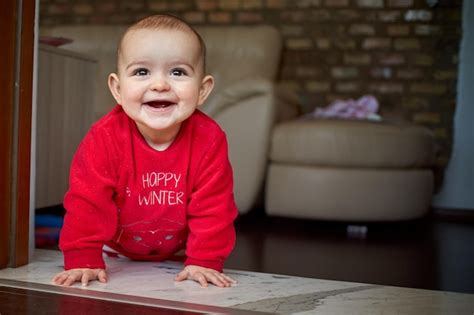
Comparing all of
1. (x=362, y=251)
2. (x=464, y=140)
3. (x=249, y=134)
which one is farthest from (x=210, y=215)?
(x=464, y=140)

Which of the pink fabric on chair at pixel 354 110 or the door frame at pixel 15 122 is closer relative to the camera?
the door frame at pixel 15 122

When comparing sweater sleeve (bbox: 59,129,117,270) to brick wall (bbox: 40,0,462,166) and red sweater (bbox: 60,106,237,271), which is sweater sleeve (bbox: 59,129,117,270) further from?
brick wall (bbox: 40,0,462,166)

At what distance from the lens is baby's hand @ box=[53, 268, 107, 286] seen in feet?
3.51

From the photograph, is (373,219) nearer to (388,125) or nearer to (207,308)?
(388,125)

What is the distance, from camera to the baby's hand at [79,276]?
1.07 metres

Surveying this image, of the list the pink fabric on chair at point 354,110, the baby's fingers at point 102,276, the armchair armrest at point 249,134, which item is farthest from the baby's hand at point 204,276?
the pink fabric on chair at point 354,110

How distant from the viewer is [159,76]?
105 cm

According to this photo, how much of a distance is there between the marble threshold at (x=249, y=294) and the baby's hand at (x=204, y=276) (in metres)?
0.01

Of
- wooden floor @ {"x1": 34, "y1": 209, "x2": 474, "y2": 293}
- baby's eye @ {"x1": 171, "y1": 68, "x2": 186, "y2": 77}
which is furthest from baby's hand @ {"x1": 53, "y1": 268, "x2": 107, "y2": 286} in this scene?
wooden floor @ {"x1": 34, "y1": 209, "x2": 474, "y2": 293}

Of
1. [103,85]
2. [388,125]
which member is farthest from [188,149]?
[103,85]

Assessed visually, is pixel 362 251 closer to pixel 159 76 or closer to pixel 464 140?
pixel 159 76

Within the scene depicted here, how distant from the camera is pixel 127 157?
1111 mm

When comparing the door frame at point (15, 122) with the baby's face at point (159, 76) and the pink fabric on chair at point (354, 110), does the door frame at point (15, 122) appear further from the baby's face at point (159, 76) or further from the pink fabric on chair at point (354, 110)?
the pink fabric on chair at point (354, 110)

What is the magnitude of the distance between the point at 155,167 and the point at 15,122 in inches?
11.4
